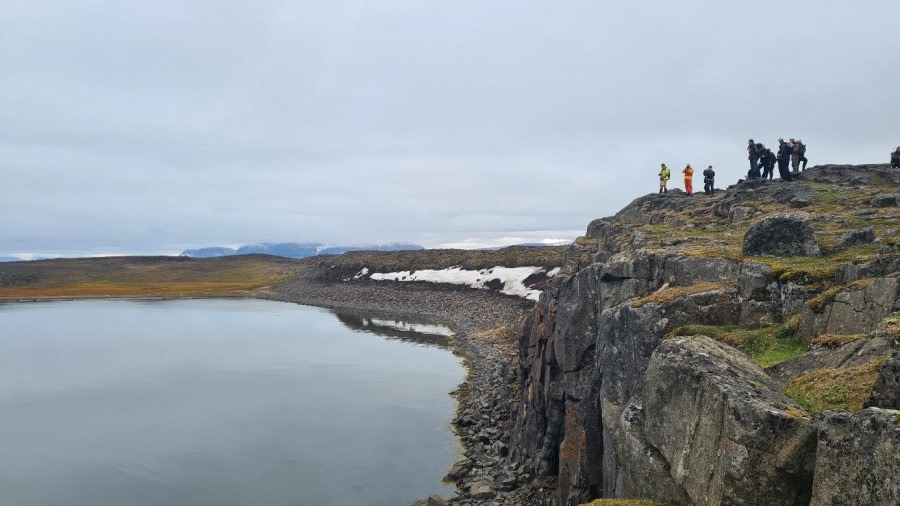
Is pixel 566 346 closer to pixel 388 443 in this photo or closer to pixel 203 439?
pixel 388 443

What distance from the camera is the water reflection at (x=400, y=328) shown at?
72.1 meters

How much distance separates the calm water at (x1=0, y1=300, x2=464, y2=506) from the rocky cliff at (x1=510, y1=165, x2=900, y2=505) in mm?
10098

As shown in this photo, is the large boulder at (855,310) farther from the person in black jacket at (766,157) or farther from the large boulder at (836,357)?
the person in black jacket at (766,157)

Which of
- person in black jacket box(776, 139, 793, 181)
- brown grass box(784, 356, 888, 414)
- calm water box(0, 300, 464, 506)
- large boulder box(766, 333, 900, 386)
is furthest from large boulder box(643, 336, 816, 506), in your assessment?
person in black jacket box(776, 139, 793, 181)

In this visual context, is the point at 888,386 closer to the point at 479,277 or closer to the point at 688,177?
the point at 688,177

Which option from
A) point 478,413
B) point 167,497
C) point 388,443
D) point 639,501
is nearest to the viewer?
point 639,501

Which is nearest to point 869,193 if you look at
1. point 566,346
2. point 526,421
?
point 566,346

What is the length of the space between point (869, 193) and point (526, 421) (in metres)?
24.0

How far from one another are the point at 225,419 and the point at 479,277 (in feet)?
221

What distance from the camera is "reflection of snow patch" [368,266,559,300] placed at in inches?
3509

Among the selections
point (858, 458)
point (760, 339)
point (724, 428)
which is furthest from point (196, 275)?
point (858, 458)

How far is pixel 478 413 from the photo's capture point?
37.7 m

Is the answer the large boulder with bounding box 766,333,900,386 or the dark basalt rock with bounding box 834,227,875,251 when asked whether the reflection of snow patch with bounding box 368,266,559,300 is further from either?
the large boulder with bounding box 766,333,900,386

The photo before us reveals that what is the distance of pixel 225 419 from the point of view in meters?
38.3
